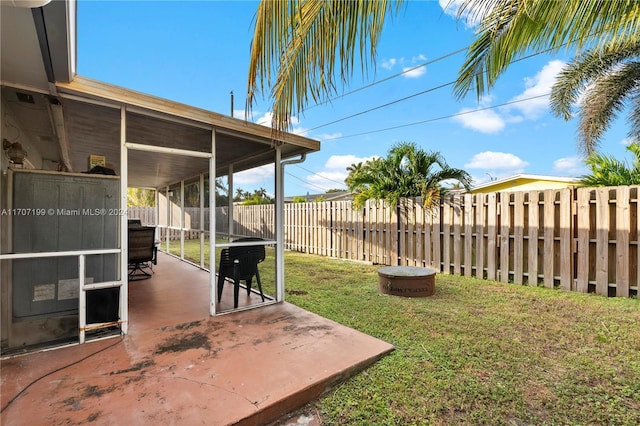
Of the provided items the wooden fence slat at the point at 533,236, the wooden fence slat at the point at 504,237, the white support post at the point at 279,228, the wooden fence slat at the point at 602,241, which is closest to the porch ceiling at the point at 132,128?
the white support post at the point at 279,228

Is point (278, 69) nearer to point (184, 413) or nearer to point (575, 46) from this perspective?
point (575, 46)

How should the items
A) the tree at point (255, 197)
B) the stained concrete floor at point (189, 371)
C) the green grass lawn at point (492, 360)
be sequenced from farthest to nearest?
the tree at point (255, 197) < the green grass lawn at point (492, 360) < the stained concrete floor at point (189, 371)

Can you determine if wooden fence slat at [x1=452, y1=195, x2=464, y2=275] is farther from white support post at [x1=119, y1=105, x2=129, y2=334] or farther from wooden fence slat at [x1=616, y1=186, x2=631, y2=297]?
white support post at [x1=119, y1=105, x2=129, y2=334]

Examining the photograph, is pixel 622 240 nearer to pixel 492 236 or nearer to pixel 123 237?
pixel 492 236

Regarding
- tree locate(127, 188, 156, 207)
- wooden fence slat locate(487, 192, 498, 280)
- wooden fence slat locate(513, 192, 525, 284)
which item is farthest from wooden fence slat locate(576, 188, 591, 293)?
tree locate(127, 188, 156, 207)

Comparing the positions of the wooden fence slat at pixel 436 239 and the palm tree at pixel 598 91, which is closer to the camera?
the palm tree at pixel 598 91

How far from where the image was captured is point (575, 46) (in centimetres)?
204

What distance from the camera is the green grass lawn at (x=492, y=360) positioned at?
2131mm

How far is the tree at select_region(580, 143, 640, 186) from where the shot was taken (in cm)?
504

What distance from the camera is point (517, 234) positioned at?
5672 mm

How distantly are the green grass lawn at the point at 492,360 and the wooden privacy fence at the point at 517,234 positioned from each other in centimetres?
52

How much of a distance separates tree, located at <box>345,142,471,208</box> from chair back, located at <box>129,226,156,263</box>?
5268mm

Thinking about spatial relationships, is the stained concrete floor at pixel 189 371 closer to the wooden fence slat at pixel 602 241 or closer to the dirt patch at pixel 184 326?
the dirt patch at pixel 184 326

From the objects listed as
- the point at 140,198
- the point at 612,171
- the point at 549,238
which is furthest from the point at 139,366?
the point at 140,198
